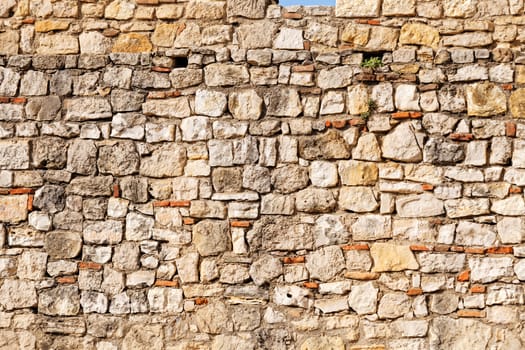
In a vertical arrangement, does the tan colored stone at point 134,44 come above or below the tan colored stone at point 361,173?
above

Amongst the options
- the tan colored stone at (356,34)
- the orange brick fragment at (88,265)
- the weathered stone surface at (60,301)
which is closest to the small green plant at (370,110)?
the tan colored stone at (356,34)

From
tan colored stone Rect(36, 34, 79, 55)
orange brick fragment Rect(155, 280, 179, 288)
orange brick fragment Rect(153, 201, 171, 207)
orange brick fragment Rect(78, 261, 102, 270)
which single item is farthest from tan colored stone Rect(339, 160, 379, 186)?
tan colored stone Rect(36, 34, 79, 55)

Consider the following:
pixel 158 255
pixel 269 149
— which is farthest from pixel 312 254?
pixel 158 255

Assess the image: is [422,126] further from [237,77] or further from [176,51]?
[176,51]

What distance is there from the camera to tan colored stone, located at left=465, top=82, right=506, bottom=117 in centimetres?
497

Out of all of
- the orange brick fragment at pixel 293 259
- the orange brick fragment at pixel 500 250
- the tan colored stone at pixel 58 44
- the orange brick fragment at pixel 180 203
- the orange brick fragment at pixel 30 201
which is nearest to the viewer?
the orange brick fragment at pixel 500 250

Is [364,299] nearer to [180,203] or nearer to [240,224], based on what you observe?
[240,224]

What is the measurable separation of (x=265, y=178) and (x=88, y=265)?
152 cm

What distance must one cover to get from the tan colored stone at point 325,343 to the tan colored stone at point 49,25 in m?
3.10

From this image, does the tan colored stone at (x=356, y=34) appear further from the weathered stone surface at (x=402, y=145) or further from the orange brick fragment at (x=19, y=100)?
the orange brick fragment at (x=19, y=100)

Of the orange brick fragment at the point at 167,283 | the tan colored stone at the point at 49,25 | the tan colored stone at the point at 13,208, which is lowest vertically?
the orange brick fragment at the point at 167,283

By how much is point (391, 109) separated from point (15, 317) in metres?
3.29

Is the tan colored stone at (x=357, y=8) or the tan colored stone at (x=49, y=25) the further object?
the tan colored stone at (x=49, y=25)

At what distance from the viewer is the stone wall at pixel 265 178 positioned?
194 inches
